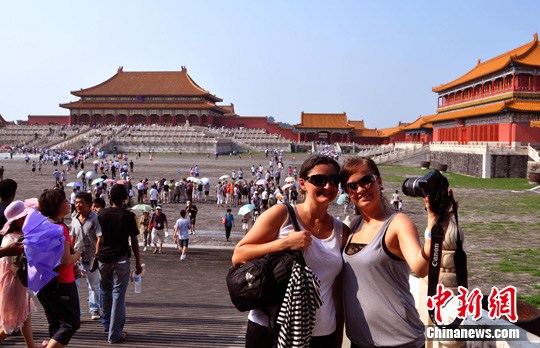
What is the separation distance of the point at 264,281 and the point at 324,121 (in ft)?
252

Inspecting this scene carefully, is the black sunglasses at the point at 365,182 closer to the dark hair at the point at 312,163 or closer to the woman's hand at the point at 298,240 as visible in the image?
the dark hair at the point at 312,163

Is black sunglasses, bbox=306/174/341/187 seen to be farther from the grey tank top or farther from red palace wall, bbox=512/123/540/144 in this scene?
red palace wall, bbox=512/123/540/144

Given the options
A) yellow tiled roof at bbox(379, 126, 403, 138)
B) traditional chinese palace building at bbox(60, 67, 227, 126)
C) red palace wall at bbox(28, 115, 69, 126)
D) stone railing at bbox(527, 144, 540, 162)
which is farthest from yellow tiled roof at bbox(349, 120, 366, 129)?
stone railing at bbox(527, 144, 540, 162)

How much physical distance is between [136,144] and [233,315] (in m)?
59.7

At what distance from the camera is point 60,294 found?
4.23 meters

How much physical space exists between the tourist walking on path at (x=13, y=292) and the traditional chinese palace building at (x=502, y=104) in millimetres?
34870

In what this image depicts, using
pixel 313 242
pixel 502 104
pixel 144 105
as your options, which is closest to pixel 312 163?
pixel 313 242

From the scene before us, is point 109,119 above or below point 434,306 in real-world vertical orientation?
above

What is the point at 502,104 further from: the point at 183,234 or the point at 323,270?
the point at 323,270

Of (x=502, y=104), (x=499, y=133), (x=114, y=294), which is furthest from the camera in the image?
(x=499, y=133)

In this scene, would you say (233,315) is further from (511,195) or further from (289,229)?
(511,195)

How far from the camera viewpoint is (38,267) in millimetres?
4086

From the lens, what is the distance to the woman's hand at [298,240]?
2740 millimetres

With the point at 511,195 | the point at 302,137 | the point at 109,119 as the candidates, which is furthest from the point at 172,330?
the point at 109,119
